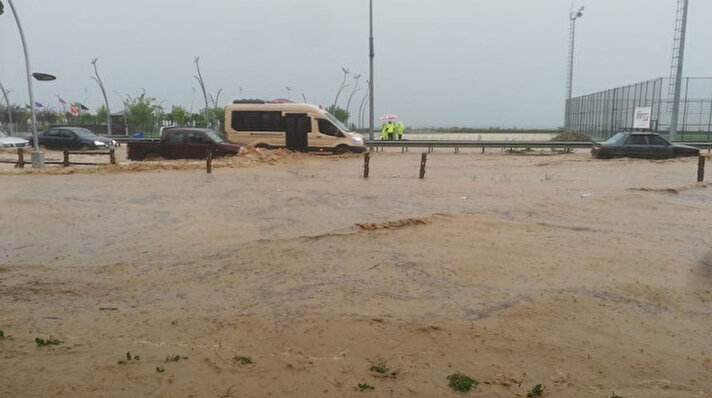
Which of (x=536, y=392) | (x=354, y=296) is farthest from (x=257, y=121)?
(x=536, y=392)

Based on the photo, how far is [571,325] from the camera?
4.69 m

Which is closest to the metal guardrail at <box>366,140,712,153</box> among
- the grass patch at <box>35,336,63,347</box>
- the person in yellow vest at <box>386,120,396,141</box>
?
the person in yellow vest at <box>386,120,396,141</box>

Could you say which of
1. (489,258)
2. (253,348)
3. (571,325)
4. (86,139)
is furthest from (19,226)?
(86,139)

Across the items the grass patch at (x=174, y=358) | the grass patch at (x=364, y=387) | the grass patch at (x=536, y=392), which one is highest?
the grass patch at (x=174, y=358)

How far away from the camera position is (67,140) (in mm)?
25609

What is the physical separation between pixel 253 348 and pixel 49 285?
9.53 feet

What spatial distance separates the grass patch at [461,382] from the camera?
3510 mm

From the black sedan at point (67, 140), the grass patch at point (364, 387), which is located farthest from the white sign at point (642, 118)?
the grass patch at point (364, 387)

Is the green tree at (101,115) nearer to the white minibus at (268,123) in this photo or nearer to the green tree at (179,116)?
the green tree at (179,116)

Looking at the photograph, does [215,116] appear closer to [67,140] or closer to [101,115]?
[101,115]

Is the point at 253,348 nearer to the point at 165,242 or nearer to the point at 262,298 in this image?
the point at 262,298

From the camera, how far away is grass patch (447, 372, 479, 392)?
351cm

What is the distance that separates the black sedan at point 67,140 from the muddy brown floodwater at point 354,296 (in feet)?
49.2

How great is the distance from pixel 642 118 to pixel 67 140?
28.1 m
